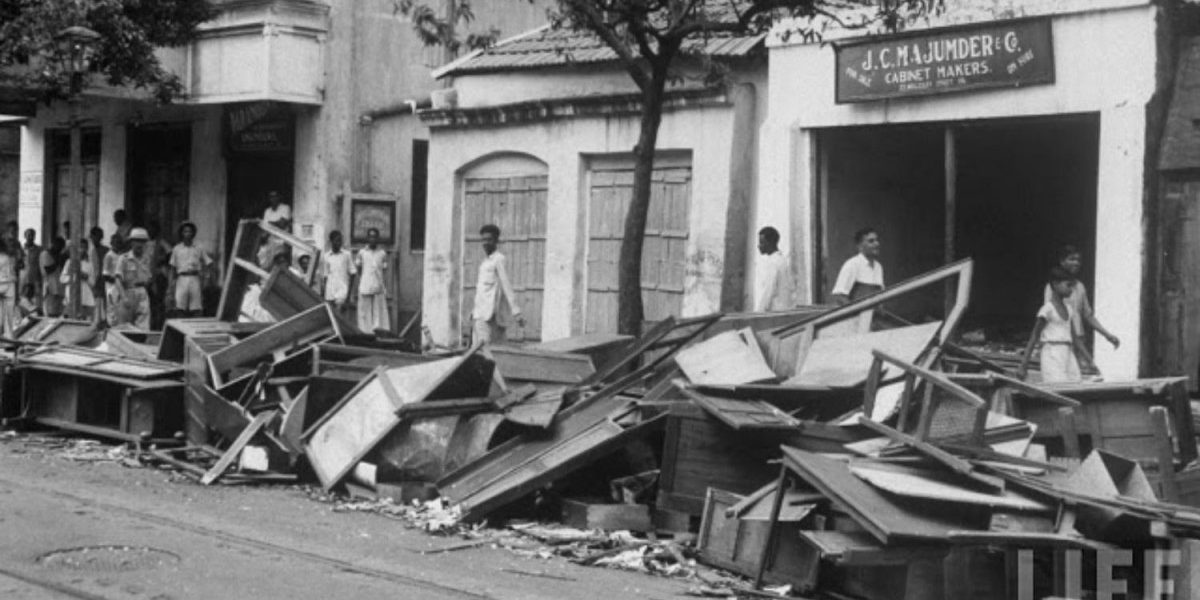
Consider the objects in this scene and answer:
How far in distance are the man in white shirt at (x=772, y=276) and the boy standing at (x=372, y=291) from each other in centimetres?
770

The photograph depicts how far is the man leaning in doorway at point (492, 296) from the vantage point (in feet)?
52.8

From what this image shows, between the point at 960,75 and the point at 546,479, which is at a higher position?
the point at 960,75

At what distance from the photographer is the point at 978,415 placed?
8.73 metres

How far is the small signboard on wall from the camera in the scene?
2334 centimetres

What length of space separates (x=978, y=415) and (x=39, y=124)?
78.6 ft

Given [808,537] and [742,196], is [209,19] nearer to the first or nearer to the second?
[742,196]

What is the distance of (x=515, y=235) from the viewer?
20.5 meters

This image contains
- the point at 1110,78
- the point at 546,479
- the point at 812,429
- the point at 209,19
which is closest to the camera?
the point at 812,429

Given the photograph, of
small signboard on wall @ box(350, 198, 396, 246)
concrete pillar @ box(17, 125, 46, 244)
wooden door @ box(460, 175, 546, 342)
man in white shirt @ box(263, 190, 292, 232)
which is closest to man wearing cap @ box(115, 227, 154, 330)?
man in white shirt @ box(263, 190, 292, 232)

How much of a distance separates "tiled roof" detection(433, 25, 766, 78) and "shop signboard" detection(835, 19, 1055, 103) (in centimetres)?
149

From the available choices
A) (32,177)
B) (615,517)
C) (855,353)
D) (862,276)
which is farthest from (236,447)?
(32,177)

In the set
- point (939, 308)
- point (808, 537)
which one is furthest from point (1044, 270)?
point (808, 537)

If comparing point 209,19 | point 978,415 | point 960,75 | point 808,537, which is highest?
point 209,19

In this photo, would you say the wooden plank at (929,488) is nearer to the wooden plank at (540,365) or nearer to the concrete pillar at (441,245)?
the wooden plank at (540,365)
